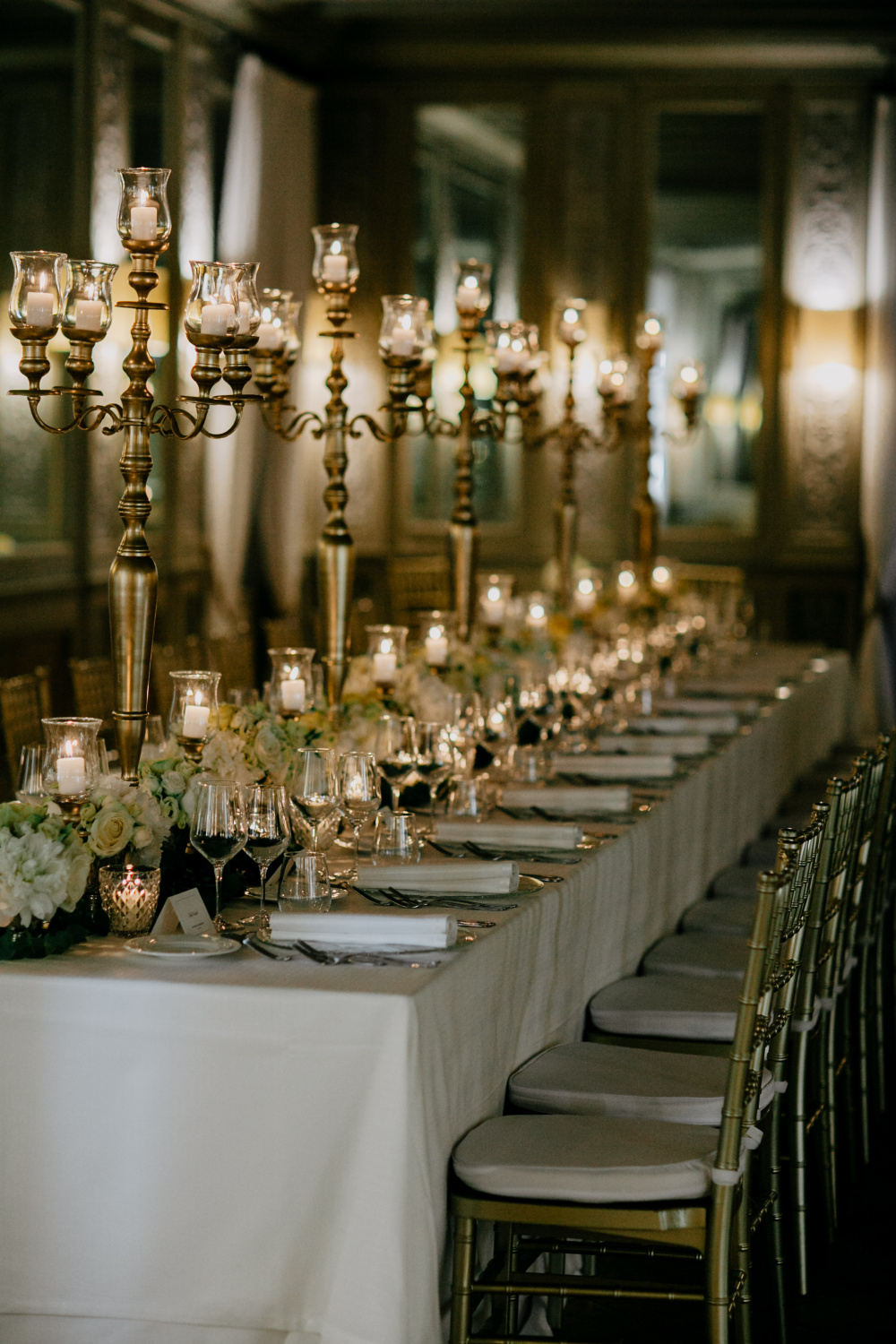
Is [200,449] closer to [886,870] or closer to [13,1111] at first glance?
[886,870]

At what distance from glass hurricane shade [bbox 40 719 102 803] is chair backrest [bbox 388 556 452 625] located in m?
7.24

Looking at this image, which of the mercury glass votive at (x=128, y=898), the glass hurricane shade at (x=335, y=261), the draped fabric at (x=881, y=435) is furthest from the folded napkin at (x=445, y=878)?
the draped fabric at (x=881, y=435)

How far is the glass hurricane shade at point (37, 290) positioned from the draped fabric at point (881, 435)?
26.2 feet

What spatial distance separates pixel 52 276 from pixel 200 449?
6215 mm

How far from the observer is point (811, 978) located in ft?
10.9

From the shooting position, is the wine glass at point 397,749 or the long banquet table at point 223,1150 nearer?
the long banquet table at point 223,1150

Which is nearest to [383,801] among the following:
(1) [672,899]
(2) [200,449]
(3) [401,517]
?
(1) [672,899]

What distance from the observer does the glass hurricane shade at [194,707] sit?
3.04 metres

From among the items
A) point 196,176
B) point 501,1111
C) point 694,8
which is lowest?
point 501,1111

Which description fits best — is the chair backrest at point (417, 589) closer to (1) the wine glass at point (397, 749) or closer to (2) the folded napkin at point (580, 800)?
(2) the folded napkin at point (580, 800)

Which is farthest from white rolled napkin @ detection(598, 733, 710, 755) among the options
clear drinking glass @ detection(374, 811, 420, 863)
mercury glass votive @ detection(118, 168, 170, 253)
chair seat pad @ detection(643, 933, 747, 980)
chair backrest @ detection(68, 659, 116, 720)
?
mercury glass votive @ detection(118, 168, 170, 253)

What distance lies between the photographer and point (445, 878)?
9.29ft

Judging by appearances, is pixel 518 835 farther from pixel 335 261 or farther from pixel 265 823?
pixel 335 261

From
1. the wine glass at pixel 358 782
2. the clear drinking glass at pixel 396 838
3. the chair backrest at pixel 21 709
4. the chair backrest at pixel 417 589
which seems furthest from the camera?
the chair backrest at pixel 417 589
